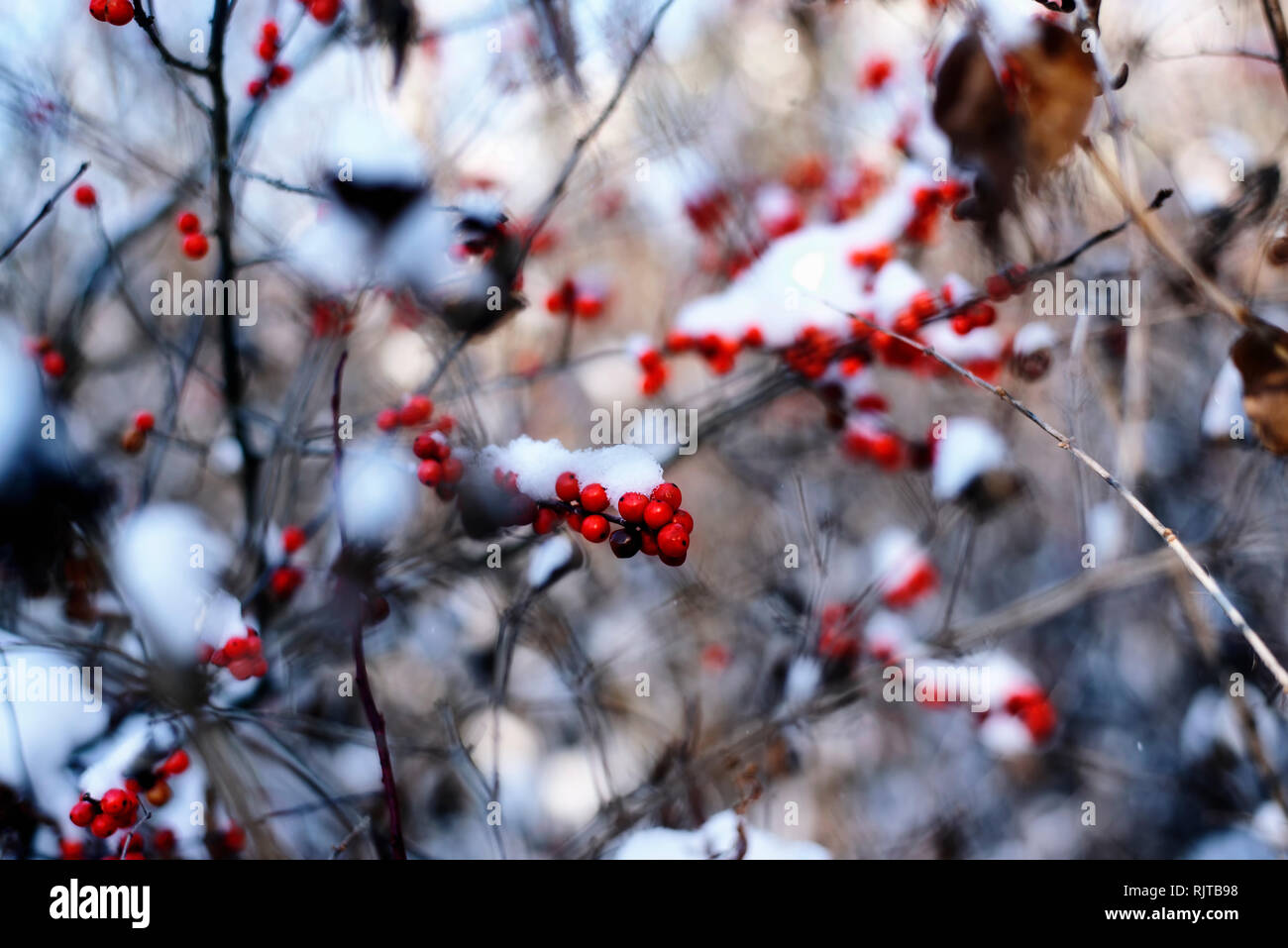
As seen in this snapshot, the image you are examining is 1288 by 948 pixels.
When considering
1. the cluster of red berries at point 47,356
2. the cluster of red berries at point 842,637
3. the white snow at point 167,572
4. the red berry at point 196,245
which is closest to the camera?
the white snow at point 167,572

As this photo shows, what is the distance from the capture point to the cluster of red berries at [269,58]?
1240 mm

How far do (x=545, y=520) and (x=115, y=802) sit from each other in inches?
28.6

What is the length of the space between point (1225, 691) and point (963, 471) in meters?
0.76

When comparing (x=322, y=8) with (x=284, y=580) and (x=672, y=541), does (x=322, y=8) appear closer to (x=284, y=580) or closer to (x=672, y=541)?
(x=284, y=580)

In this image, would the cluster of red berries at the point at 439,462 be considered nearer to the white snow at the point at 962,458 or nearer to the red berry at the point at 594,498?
the red berry at the point at 594,498

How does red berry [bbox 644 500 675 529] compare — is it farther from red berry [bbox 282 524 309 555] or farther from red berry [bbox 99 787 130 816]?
red berry [bbox 99 787 130 816]

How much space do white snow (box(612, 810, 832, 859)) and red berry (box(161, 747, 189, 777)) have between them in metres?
0.71

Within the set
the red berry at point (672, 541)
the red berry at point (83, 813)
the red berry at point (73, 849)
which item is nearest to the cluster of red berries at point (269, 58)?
the red berry at point (672, 541)

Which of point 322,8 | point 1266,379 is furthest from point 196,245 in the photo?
point 1266,379

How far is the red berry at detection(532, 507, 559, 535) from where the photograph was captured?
106cm

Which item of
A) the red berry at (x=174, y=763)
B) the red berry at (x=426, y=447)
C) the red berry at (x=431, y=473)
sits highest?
the red berry at (x=426, y=447)

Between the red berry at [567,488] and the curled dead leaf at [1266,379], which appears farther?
the curled dead leaf at [1266,379]

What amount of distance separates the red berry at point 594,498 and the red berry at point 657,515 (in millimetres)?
64
